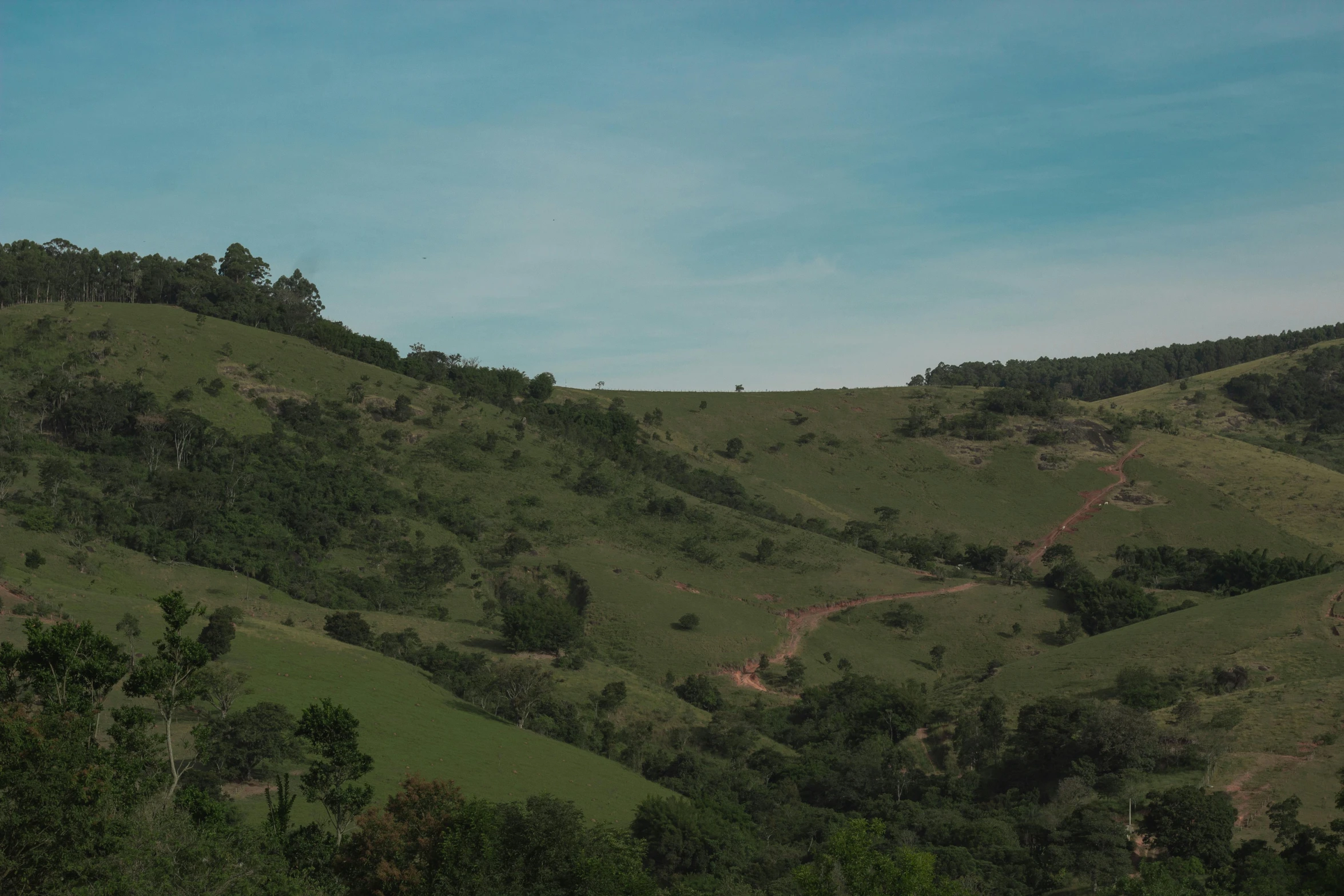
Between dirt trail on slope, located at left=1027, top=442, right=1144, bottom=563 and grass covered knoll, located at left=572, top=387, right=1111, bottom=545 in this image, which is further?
grass covered knoll, located at left=572, top=387, right=1111, bottom=545

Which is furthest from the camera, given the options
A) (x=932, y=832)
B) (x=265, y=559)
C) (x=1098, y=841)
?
(x=265, y=559)

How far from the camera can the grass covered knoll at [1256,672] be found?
49.7 metres

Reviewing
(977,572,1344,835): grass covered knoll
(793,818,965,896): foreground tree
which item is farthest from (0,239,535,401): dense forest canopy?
(793,818,965,896): foreground tree

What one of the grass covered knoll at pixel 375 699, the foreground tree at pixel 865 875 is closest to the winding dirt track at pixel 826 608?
the grass covered knoll at pixel 375 699

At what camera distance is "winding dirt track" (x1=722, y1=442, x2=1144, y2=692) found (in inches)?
3039

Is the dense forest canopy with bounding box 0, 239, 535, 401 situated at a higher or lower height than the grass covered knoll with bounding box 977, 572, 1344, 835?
higher

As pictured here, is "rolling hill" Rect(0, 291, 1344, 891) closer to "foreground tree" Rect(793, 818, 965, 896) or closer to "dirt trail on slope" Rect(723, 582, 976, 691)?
"dirt trail on slope" Rect(723, 582, 976, 691)

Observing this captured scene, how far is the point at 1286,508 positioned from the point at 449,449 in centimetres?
8412

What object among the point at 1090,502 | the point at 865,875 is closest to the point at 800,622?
the point at 1090,502

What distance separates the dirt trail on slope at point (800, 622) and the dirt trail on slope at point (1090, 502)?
18.6 meters

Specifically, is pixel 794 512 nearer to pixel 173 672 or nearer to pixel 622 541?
pixel 622 541

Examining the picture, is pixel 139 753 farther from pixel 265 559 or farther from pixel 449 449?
pixel 449 449

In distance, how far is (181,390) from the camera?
9844 centimetres

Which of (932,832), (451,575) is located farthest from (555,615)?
(932,832)
